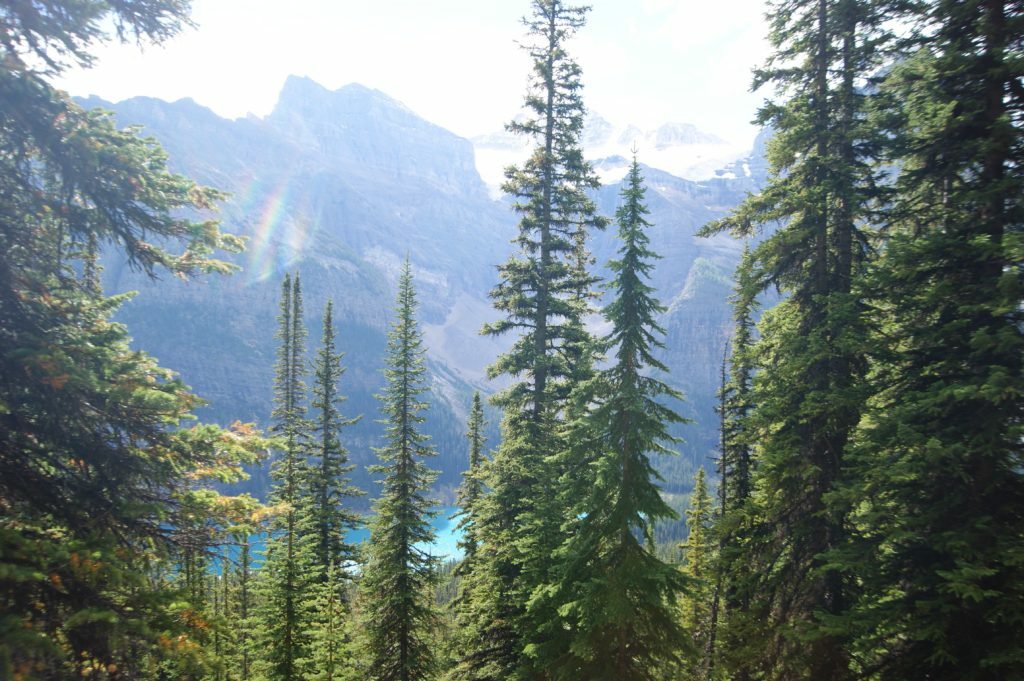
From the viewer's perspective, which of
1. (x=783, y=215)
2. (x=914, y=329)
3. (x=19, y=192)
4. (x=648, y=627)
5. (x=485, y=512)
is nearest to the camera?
(x=19, y=192)

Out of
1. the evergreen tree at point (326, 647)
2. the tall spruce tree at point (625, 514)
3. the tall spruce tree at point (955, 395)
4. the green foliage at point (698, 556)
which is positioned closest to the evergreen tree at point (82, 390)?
the tall spruce tree at point (625, 514)

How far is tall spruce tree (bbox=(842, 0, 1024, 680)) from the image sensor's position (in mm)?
8219

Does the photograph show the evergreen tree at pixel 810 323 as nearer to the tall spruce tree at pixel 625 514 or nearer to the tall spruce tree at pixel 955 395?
the tall spruce tree at pixel 955 395

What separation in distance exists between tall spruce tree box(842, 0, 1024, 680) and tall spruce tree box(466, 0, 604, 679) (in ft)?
29.1

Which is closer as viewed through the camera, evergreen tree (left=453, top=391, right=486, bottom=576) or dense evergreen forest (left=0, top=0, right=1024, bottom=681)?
dense evergreen forest (left=0, top=0, right=1024, bottom=681)

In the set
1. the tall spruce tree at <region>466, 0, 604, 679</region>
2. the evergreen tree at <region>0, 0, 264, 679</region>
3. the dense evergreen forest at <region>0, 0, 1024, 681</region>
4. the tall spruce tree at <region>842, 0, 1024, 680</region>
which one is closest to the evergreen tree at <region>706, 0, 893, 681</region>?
the dense evergreen forest at <region>0, 0, 1024, 681</region>

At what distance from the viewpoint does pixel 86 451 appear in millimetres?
8180

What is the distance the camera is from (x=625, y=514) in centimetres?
1231

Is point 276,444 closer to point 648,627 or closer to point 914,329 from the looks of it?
point 648,627

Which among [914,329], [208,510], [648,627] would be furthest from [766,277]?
[208,510]

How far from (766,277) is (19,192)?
50.5 feet

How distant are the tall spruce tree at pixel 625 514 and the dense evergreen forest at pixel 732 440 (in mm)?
70

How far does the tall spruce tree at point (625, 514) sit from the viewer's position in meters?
12.2

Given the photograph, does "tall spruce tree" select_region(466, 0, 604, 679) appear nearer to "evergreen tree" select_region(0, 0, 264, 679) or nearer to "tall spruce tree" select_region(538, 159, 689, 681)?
"tall spruce tree" select_region(538, 159, 689, 681)
